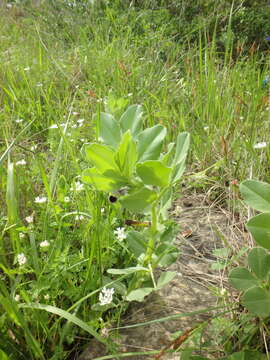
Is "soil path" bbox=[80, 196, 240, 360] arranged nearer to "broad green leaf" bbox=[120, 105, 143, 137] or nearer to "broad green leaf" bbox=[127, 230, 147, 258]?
"broad green leaf" bbox=[127, 230, 147, 258]

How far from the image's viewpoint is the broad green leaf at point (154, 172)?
0.67 m

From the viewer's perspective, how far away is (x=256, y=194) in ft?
2.39

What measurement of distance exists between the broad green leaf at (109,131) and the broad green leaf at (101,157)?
0.40 feet

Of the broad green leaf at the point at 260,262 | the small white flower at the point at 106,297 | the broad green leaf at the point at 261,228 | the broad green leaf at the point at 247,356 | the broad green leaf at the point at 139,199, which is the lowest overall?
the broad green leaf at the point at 247,356

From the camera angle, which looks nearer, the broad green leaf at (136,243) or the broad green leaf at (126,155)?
the broad green leaf at (126,155)

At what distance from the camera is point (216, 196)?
4.44 feet

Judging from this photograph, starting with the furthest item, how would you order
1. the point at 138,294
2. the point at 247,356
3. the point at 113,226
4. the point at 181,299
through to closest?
1. the point at 113,226
2. the point at 181,299
3. the point at 138,294
4. the point at 247,356

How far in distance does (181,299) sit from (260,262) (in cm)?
28

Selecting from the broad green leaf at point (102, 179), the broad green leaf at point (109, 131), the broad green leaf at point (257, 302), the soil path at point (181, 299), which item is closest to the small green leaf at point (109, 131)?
the broad green leaf at point (109, 131)

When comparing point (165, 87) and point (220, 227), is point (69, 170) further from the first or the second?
point (165, 87)

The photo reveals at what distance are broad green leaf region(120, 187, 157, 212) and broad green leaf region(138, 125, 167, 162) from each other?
0.10 metres

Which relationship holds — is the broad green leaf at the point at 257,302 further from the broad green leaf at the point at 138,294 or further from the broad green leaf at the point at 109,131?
the broad green leaf at the point at 109,131

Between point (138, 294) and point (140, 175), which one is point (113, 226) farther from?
point (140, 175)

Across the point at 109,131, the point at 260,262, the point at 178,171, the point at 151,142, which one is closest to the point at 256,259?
the point at 260,262
